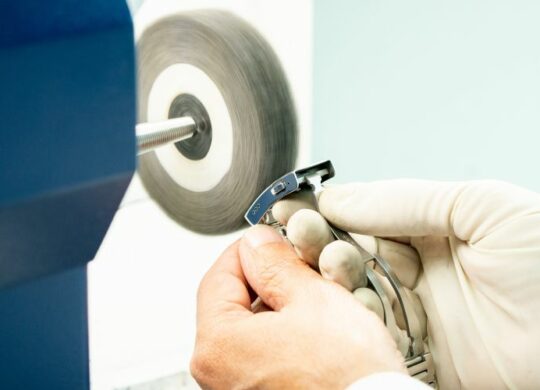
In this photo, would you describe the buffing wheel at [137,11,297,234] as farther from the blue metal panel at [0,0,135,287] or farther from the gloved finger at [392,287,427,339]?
the blue metal panel at [0,0,135,287]

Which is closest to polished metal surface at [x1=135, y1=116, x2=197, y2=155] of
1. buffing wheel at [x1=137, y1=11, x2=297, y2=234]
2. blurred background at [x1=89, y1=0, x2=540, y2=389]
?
buffing wheel at [x1=137, y1=11, x2=297, y2=234]

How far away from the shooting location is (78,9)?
1.22 ft

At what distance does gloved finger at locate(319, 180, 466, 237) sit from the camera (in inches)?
26.6

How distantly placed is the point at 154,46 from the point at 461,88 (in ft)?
1.98

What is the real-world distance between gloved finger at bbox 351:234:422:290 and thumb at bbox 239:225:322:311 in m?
0.12

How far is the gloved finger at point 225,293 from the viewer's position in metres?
0.67

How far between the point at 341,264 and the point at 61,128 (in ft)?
1.13

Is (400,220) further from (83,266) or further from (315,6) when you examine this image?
(315,6)

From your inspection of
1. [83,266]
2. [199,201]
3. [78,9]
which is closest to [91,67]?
[78,9]

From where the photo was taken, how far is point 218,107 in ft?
3.36

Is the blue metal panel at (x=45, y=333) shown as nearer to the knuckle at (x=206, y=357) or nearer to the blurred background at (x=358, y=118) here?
the knuckle at (x=206, y=357)

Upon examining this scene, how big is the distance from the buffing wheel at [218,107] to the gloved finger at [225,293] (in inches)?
11.1

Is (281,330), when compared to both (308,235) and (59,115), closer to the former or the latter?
(308,235)

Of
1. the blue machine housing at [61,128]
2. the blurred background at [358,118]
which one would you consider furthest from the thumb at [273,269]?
the blurred background at [358,118]
